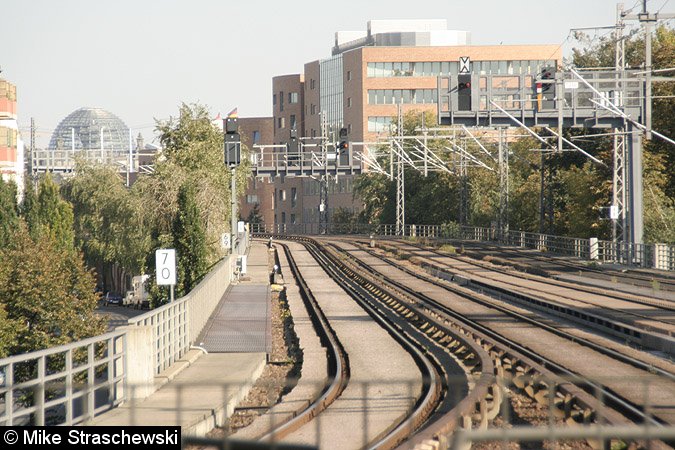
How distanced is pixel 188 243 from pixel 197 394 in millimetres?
23837

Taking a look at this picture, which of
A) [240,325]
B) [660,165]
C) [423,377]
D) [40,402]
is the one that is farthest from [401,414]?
[660,165]

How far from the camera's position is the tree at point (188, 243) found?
1591 inches

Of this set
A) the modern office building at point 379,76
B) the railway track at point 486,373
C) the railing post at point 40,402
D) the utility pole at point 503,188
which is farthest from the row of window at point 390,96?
the railing post at point 40,402

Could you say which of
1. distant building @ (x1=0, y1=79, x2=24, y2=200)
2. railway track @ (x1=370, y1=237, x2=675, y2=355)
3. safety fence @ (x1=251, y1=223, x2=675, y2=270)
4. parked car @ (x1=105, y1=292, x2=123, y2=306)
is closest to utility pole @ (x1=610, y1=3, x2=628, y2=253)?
safety fence @ (x1=251, y1=223, x2=675, y2=270)

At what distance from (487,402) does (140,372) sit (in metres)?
5.17

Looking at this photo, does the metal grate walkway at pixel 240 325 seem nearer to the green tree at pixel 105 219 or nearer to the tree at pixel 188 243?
the tree at pixel 188 243

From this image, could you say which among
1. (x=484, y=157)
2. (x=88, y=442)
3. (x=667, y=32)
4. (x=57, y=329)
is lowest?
(x=57, y=329)

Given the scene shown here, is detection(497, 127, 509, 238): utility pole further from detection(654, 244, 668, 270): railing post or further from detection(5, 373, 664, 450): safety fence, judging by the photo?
detection(5, 373, 664, 450): safety fence

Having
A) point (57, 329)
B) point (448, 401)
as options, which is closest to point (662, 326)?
point (448, 401)

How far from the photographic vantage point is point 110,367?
642 inches

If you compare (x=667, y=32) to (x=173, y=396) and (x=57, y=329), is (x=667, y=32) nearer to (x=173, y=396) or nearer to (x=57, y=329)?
(x=57, y=329)

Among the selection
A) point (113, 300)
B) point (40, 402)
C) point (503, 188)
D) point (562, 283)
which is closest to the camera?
point (40, 402)

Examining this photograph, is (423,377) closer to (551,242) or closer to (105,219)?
(551,242)

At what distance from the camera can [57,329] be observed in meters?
54.0
